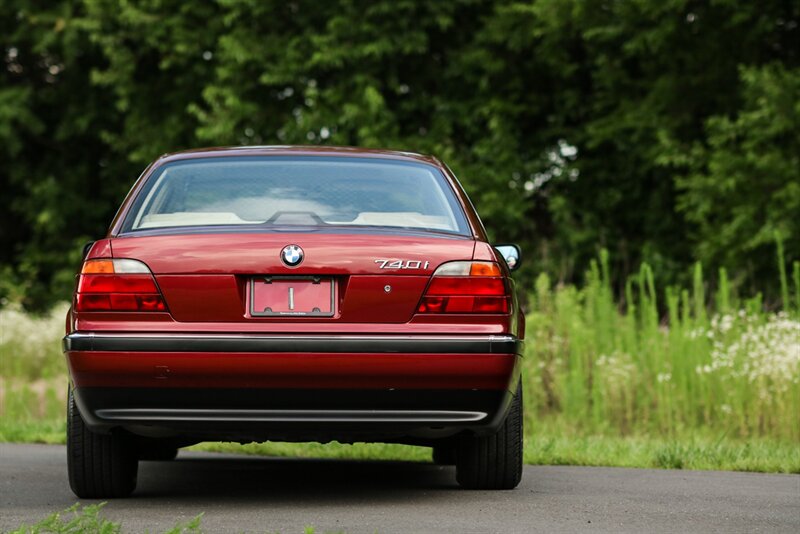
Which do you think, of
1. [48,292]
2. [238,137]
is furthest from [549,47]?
[48,292]

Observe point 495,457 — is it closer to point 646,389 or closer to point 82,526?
point 82,526

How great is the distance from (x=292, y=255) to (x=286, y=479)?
2.22 metres

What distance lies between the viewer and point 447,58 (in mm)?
25844

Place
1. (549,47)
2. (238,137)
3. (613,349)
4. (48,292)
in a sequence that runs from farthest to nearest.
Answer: (48,292) → (238,137) → (549,47) → (613,349)

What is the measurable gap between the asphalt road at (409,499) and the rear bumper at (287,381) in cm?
40

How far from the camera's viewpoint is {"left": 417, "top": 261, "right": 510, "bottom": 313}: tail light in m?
6.07

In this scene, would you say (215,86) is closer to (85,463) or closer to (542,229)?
(542,229)

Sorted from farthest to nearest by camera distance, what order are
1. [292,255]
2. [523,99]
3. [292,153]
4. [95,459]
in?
[523,99] → [292,153] → [95,459] → [292,255]

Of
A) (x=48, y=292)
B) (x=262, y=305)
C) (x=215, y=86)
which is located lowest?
(x=48, y=292)

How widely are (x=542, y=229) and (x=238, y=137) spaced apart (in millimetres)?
5638

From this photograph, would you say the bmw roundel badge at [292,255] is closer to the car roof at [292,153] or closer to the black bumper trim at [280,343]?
the black bumper trim at [280,343]

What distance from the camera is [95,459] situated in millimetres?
6621

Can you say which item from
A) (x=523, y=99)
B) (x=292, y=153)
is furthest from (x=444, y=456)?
(x=523, y=99)

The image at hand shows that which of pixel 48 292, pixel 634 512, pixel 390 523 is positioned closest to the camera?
pixel 390 523
